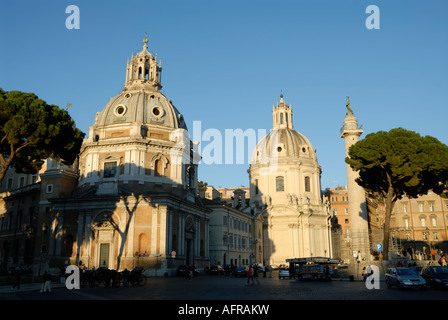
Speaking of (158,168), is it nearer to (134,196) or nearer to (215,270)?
(134,196)

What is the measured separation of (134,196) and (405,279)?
26757 millimetres

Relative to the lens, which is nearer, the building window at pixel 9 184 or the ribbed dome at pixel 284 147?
the building window at pixel 9 184

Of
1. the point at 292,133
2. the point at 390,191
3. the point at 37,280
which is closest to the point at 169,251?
the point at 37,280

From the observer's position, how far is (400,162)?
31.6 meters

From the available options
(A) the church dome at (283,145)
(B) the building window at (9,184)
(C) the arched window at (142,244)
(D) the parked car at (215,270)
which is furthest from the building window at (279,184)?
(B) the building window at (9,184)

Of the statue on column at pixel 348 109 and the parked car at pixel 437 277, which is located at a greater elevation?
the statue on column at pixel 348 109

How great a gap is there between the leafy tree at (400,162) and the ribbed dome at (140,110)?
74.8 ft

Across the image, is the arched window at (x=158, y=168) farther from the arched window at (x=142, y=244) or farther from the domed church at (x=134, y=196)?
the arched window at (x=142, y=244)

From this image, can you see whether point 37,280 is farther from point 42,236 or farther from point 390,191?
point 390,191

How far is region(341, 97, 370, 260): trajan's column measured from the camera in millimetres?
40344

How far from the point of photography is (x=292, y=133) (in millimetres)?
77812

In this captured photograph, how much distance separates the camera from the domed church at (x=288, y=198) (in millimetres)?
70375

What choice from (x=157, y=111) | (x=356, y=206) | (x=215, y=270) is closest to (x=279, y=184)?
(x=356, y=206)

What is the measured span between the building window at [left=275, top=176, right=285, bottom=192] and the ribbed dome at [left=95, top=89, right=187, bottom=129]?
95.7ft
